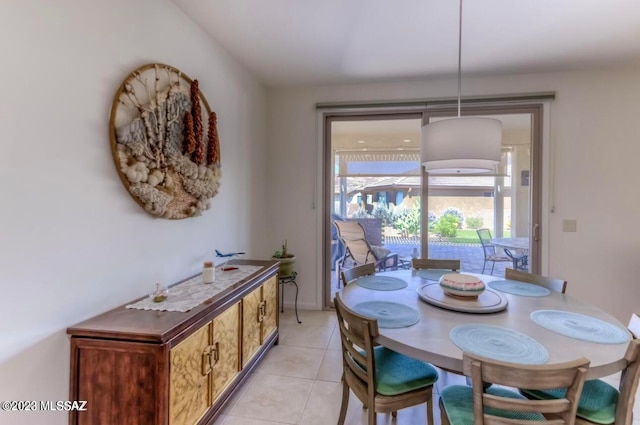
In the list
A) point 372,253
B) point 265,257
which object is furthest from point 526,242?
point 265,257

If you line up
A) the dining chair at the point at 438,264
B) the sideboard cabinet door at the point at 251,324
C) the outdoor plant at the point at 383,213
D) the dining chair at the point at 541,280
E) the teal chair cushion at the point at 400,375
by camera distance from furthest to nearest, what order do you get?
the outdoor plant at the point at 383,213, the dining chair at the point at 438,264, the sideboard cabinet door at the point at 251,324, the dining chair at the point at 541,280, the teal chair cushion at the point at 400,375

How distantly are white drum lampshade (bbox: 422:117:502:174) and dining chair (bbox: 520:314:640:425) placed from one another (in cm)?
103

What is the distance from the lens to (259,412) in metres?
1.96

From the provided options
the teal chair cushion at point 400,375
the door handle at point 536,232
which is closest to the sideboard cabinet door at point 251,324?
the teal chair cushion at point 400,375

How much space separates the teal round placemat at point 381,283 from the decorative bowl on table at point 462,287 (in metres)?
0.31

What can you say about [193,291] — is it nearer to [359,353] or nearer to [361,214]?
[359,353]

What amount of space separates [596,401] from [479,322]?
1.81 ft

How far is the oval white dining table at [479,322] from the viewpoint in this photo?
47.8 inches

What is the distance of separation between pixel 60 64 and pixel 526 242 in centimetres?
402

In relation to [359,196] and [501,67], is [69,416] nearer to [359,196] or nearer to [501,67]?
[359,196]

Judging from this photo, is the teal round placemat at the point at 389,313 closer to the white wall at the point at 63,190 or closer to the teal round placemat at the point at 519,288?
the teal round placemat at the point at 519,288

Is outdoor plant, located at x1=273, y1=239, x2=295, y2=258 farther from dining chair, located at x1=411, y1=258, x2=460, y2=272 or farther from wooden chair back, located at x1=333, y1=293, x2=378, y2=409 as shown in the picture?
wooden chair back, located at x1=333, y1=293, x2=378, y2=409

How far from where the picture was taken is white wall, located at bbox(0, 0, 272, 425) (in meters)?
1.22

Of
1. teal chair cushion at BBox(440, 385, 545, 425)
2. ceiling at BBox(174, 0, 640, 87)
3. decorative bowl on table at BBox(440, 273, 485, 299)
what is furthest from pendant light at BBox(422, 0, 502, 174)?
teal chair cushion at BBox(440, 385, 545, 425)
